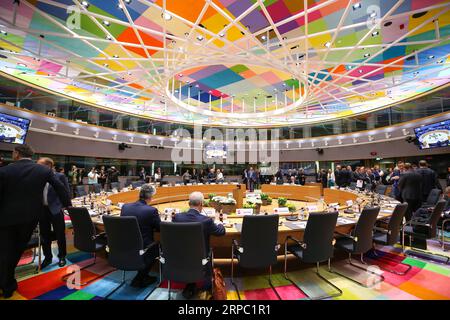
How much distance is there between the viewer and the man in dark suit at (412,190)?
4652mm

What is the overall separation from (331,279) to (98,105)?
14521 millimetres

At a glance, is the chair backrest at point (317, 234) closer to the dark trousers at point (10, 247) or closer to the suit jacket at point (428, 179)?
the dark trousers at point (10, 247)

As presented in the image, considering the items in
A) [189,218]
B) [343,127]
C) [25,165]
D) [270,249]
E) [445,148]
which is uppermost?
[343,127]

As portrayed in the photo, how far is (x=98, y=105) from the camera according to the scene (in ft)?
41.9

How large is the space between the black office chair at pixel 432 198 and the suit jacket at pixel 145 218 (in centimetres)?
615

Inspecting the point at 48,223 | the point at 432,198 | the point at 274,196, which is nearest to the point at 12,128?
the point at 48,223

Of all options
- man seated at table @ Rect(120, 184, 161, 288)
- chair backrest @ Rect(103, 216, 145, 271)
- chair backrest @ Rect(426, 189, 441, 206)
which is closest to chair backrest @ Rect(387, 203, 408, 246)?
chair backrest @ Rect(426, 189, 441, 206)

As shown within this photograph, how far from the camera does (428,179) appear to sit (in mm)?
5145

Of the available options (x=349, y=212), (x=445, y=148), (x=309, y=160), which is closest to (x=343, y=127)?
(x=309, y=160)

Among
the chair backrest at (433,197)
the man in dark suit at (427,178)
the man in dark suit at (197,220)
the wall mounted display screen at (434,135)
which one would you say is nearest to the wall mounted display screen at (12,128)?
the man in dark suit at (197,220)

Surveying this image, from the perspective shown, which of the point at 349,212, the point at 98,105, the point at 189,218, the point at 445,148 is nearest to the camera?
the point at 189,218

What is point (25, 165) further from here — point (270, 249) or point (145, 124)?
point (145, 124)

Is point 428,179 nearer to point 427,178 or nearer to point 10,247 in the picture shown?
point 427,178

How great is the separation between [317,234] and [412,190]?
3.76 meters
